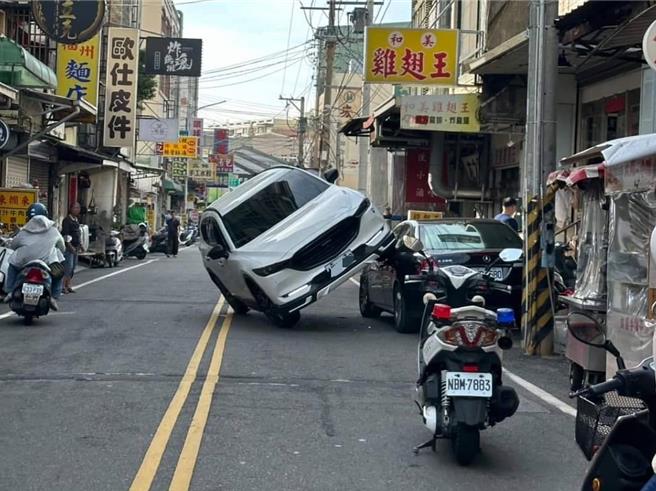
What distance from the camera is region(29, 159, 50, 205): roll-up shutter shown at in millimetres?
29456

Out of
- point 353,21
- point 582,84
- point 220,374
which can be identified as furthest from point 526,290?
point 353,21

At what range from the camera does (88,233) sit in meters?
28.1

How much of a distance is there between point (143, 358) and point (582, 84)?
12.5 meters

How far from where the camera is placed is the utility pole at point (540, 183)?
11.9 metres

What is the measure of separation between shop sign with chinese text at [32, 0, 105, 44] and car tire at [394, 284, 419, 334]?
952cm

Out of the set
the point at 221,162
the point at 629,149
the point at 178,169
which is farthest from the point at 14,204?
the point at 221,162

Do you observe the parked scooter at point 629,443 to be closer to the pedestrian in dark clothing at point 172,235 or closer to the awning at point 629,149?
the awning at point 629,149

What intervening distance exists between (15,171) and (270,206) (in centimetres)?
1555

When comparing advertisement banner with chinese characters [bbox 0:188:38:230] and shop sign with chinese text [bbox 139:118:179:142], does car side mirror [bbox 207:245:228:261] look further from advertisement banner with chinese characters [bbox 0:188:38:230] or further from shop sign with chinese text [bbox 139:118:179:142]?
shop sign with chinese text [bbox 139:118:179:142]

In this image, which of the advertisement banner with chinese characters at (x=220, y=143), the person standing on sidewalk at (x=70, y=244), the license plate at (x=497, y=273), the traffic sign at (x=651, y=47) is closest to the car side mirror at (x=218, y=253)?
the license plate at (x=497, y=273)

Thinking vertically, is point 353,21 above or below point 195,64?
above

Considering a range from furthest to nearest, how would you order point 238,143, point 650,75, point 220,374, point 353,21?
point 238,143, point 353,21, point 650,75, point 220,374

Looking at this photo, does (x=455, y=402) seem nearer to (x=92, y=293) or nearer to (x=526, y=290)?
(x=526, y=290)

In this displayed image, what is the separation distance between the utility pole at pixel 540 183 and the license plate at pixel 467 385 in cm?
566
